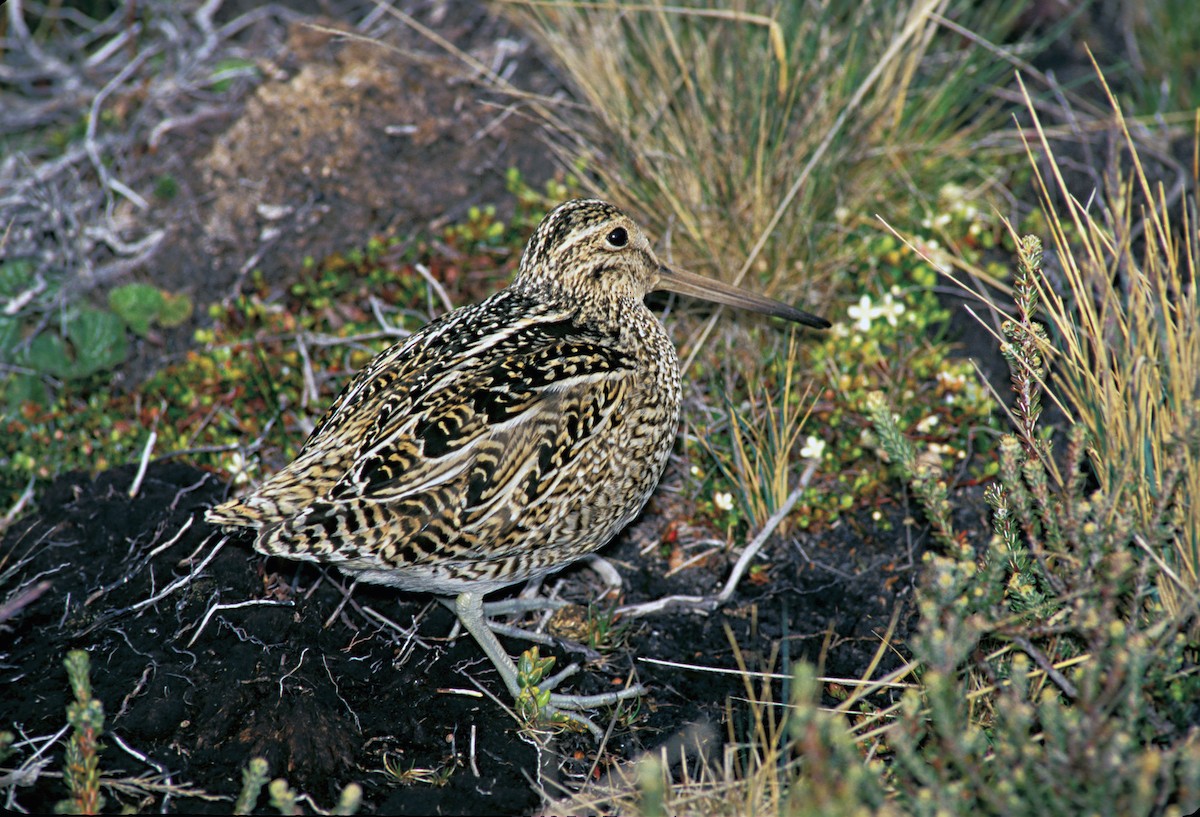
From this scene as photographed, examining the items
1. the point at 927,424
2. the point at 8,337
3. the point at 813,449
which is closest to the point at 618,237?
the point at 813,449

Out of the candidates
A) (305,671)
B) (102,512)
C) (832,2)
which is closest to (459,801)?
(305,671)

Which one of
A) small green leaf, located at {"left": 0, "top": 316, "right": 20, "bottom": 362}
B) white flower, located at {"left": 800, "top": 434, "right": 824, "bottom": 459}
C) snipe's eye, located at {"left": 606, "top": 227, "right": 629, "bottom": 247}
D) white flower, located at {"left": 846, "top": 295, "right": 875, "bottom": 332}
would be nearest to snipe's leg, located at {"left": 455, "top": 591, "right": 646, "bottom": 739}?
white flower, located at {"left": 800, "top": 434, "right": 824, "bottom": 459}

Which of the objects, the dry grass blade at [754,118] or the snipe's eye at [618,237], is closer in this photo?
the snipe's eye at [618,237]

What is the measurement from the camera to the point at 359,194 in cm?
546

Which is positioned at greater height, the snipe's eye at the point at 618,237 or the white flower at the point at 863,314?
the snipe's eye at the point at 618,237

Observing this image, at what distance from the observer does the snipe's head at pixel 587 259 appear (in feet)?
13.4

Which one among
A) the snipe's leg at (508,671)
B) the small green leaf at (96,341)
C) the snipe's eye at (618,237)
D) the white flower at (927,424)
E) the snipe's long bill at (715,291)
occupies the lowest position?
the small green leaf at (96,341)

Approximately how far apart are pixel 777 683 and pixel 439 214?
286 cm

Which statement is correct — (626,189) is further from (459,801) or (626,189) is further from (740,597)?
(459,801)

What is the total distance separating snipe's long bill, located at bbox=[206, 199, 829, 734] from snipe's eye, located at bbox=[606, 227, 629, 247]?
16mm

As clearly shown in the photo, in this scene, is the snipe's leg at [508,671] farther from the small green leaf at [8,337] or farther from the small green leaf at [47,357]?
the small green leaf at [8,337]

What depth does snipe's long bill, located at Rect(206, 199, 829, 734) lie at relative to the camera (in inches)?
132

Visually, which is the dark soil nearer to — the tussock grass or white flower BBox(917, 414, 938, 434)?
white flower BBox(917, 414, 938, 434)

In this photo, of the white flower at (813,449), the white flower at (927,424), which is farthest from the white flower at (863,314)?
the white flower at (813,449)
